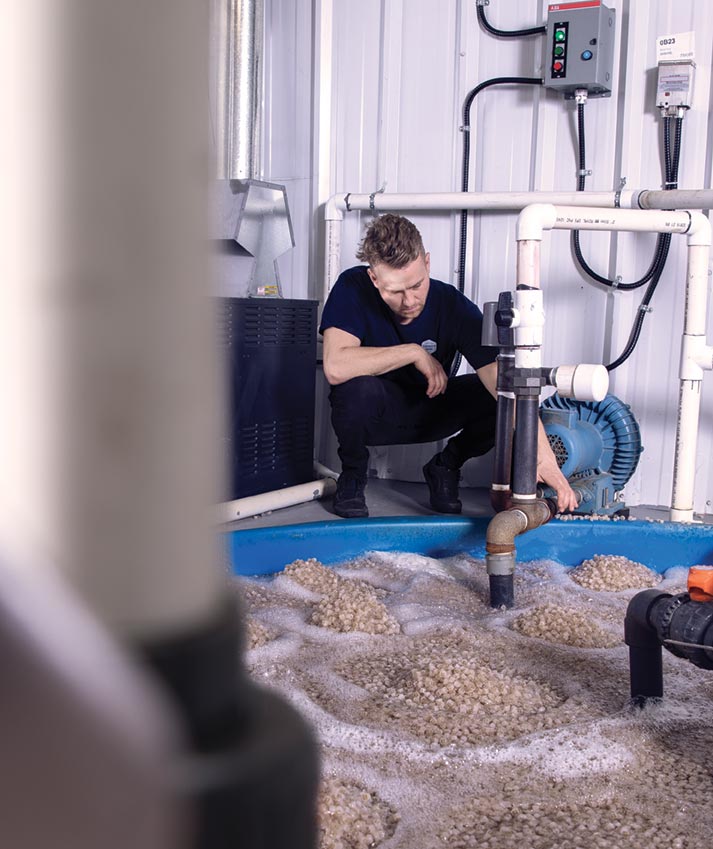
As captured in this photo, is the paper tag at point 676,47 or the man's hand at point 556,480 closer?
the man's hand at point 556,480

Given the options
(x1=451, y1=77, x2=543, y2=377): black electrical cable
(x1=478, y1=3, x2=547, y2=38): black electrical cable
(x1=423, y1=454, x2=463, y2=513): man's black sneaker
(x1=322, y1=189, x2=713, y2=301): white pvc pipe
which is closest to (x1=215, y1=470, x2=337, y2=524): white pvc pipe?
(x1=423, y1=454, x2=463, y2=513): man's black sneaker

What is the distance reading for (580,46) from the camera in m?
3.15

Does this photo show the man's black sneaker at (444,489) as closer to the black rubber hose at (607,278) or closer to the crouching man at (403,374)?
the crouching man at (403,374)

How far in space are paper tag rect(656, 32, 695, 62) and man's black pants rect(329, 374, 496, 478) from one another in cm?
129

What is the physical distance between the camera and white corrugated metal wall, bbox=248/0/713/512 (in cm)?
325

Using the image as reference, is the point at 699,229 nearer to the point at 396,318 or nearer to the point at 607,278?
the point at 607,278

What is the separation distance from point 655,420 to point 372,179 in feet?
4.98

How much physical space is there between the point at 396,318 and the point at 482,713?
6.07 ft

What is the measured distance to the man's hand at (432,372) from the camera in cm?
293

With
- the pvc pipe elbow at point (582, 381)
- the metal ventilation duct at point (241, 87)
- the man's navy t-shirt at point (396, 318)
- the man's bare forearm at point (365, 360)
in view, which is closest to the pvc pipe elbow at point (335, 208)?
the metal ventilation duct at point (241, 87)

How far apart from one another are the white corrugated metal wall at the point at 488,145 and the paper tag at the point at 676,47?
0.26 feet

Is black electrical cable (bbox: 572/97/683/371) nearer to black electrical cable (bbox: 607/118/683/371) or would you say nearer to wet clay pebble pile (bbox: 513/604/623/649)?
black electrical cable (bbox: 607/118/683/371)

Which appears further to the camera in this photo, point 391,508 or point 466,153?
point 466,153

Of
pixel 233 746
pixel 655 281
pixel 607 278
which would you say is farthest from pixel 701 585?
pixel 607 278
